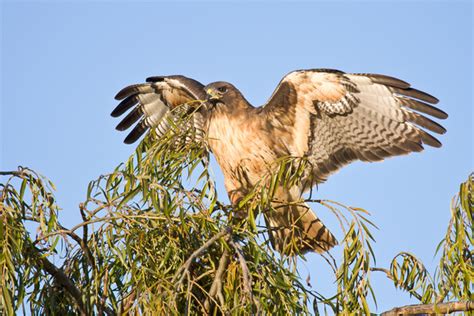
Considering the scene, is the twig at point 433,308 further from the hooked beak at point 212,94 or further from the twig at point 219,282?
the hooked beak at point 212,94

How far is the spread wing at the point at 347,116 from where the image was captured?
25.4ft

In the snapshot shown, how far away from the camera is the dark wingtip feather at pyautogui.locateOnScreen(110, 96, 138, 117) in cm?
938

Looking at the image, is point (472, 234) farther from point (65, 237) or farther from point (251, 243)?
point (65, 237)

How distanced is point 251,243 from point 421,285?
1.13 metres

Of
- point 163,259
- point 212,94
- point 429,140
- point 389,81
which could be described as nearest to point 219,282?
point 163,259

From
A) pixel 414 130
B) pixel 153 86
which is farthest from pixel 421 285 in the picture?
pixel 153 86

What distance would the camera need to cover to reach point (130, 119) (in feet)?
31.1

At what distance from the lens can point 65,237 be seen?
3924mm

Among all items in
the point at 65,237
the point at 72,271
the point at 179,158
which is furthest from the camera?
the point at 179,158

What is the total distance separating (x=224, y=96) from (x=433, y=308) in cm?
509

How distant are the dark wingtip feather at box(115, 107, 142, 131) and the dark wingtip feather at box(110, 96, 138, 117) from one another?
9 centimetres

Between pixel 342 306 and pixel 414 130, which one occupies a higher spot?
pixel 414 130

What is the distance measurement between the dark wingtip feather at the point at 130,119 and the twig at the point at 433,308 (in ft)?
19.8

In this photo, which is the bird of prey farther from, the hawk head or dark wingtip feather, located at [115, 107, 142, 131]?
dark wingtip feather, located at [115, 107, 142, 131]
